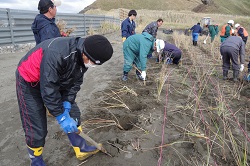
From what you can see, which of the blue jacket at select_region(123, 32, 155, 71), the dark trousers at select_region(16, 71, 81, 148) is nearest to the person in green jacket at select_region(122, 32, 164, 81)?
the blue jacket at select_region(123, 32, 155, 71)

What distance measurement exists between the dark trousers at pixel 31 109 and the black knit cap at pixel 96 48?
1.76 ft

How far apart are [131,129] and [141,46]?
6.26ft

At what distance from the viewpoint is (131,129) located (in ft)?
9.43

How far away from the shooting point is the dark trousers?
5.83ft

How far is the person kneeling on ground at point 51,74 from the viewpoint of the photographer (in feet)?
5.29

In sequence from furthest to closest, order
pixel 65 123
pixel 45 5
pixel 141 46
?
1. pixel 141 46
2. pixel 45 5
3. pixel 65 123

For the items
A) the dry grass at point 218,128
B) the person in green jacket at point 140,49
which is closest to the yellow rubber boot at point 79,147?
the dry grass at point 218,128

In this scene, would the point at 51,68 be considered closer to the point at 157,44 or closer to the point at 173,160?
the point at 173,160

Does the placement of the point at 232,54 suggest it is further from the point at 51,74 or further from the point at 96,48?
the point at 51,74

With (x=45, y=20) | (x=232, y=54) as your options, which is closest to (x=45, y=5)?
(x=45, y=20)

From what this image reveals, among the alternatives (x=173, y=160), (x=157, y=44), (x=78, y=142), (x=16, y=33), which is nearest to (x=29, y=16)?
(x=16, y=33)

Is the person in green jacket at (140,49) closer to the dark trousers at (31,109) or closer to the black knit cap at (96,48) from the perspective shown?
the black knit cap at (96,48)

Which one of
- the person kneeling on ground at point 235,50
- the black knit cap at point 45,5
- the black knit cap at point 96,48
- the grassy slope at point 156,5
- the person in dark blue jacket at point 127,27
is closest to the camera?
the black knit cap at point 96,48

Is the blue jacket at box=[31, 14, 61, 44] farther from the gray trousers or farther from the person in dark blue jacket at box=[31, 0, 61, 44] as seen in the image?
the gray trousers
